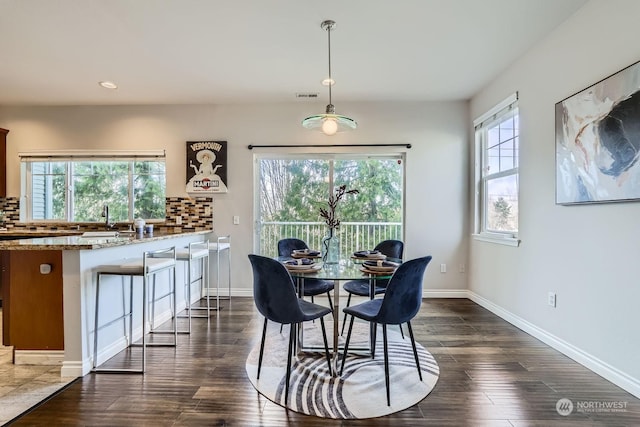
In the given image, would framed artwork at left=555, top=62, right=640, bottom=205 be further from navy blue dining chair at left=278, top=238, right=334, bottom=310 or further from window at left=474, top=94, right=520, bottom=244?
navy blue dining chair at left=278, top=238, right=334, bottom=310

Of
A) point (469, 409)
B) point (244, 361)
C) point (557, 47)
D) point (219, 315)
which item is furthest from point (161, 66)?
point (469, 409)

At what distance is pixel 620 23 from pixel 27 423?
166 inches

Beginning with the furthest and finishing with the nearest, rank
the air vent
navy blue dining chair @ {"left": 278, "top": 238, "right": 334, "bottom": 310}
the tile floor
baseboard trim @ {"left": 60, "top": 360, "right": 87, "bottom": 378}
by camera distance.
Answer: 1. the air vent
2. navy blue dining chair @ {"left": 278, "top": 238, "right": 334, "bottom": 310}
3. baseboard trim @ {"left": 60, "top": 360, "right": 87, "bottom": 378}
4. the tile floor

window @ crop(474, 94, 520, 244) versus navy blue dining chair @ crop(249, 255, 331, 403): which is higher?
window @ crop(474, 94, 520, 244)

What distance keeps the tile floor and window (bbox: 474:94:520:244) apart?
3.97m

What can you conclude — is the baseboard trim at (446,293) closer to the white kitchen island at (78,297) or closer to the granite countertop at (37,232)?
the white kitchen island at (78,297)

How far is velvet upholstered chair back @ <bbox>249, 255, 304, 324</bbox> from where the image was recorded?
6.47 ft

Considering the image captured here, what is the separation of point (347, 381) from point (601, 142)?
92.0 inches

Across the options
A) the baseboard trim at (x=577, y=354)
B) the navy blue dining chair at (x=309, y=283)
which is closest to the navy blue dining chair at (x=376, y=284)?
the navy blue dining chair at (x=309, y=283)

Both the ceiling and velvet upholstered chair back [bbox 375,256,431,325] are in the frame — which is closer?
velvet upholstered chair back [bbox 375,256,431,325]

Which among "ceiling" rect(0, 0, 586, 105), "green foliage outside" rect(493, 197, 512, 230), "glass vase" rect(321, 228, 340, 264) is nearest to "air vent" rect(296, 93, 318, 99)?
"ceiling" rect(0, 0, 586, 105)

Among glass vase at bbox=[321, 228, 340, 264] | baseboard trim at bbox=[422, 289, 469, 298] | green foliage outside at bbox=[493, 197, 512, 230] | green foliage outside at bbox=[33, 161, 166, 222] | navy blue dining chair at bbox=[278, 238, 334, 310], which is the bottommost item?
baseboard trim at bbox=[422, 289, 469, 298]

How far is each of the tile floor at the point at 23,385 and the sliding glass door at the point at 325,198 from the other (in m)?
2.55

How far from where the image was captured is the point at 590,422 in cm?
177
